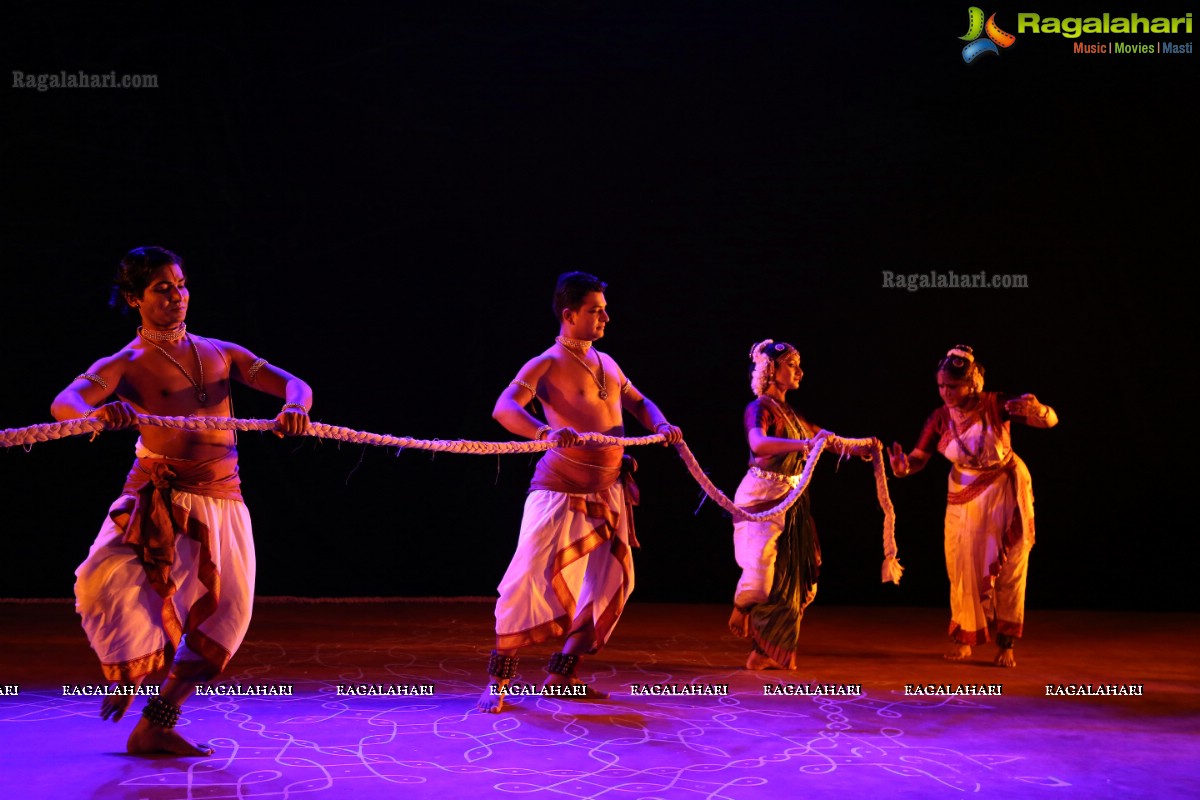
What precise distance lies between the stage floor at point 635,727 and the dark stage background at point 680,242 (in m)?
1.28

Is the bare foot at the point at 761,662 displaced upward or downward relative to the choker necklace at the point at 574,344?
downward

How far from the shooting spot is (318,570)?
22.7 ft

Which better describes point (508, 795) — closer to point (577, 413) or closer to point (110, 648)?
point (110, 648)

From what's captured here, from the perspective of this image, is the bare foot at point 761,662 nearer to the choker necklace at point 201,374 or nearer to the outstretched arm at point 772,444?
the outstretched arm at point 772,444

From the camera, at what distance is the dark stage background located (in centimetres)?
682

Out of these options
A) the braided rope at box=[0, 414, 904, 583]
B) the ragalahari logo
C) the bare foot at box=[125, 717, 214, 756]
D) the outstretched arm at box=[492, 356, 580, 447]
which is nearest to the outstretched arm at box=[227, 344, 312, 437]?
the braided rope at box=[0, 414, 904, 583]

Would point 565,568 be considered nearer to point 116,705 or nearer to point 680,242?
point 116,705

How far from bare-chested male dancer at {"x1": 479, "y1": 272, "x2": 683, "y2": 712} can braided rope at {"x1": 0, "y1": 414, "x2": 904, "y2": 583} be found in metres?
0.11

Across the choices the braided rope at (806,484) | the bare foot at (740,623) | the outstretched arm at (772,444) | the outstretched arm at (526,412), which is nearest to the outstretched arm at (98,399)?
the outstretched arm at (526,412)

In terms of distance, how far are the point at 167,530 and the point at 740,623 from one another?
264 centimetres

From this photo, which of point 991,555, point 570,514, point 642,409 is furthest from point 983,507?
point 570,514

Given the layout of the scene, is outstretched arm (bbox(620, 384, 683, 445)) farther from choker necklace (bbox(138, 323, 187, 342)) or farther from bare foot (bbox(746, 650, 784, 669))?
choker necklace (bbox(138, 323, 187, 342))

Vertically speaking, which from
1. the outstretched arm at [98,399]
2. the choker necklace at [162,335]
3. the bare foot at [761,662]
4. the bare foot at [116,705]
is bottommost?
the bare foot at [761,662]

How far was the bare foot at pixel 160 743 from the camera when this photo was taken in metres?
3.13
